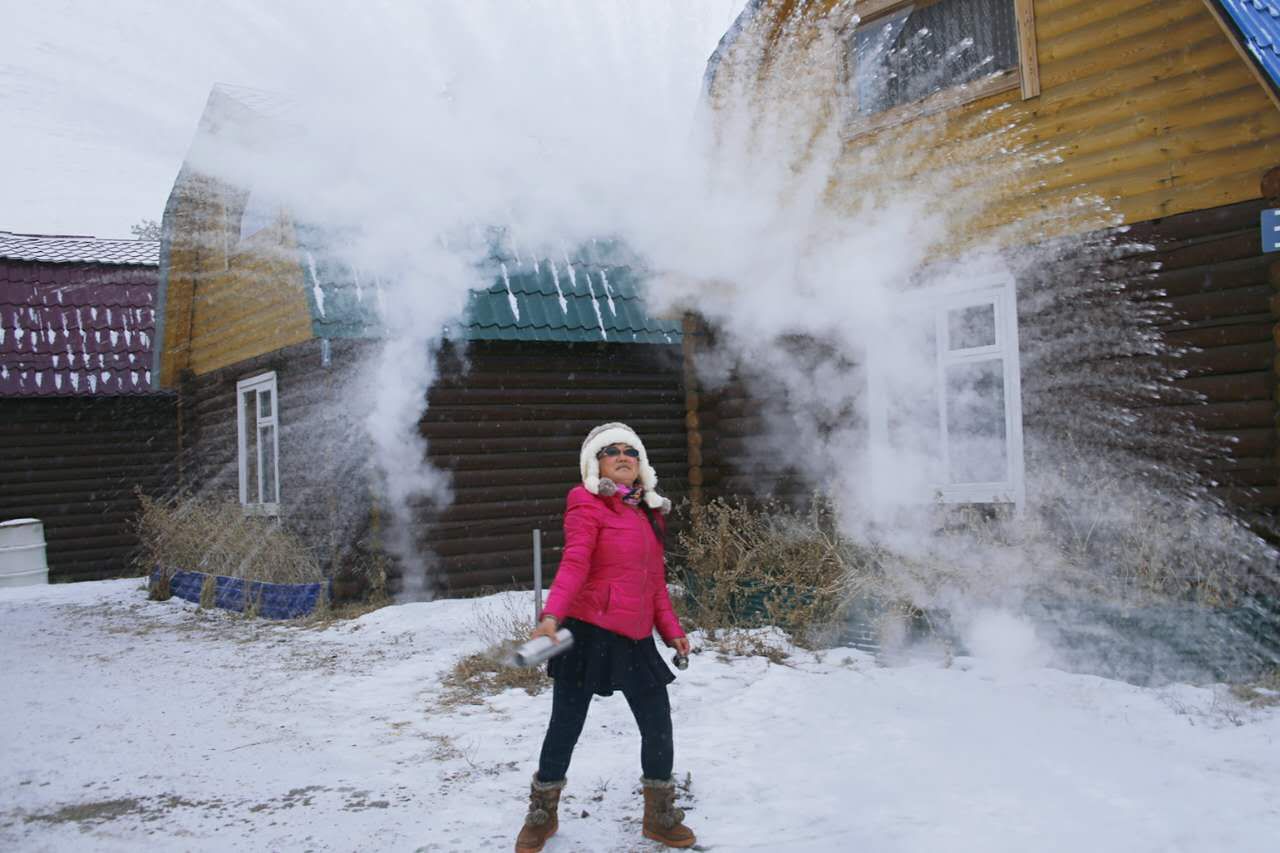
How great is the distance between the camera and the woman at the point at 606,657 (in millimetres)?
3852

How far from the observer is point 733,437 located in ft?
28.6

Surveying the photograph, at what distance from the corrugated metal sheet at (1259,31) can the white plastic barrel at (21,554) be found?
1421 centimetres

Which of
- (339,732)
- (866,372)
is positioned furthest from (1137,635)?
(339,732)

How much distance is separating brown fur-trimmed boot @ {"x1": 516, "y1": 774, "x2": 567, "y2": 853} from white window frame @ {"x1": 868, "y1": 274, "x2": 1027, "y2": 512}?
4.07 meters

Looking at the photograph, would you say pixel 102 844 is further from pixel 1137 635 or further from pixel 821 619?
pixel 1137 635

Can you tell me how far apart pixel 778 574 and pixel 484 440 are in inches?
159

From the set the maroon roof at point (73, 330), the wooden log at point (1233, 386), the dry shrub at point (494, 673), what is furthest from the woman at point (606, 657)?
the maroon roof at point (73, 330)

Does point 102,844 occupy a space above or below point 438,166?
below

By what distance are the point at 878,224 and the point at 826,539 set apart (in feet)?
7.79

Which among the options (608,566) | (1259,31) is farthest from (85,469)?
(1259,31)

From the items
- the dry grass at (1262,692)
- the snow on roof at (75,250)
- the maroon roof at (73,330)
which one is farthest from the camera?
the snow on roof at (75,250)

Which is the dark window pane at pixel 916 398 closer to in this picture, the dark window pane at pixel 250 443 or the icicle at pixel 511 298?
the icicle at pixel 511 298

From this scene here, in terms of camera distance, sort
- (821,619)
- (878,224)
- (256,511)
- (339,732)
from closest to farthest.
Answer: (339,732)
(821,619)
(878,224)
(256,511)

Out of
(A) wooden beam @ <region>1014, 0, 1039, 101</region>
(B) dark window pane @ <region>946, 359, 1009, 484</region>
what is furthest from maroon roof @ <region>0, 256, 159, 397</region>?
(A) wooden beam @ <region>1014, 0, 1039, 101</region>
